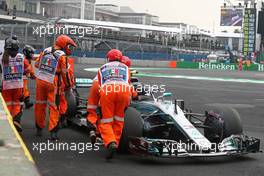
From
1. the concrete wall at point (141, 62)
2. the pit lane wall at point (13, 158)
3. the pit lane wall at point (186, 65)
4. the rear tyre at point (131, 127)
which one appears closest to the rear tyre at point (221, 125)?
the rear tyre at point (131, 127)

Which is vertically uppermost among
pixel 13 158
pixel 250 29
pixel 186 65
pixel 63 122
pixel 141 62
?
pixel 250 29

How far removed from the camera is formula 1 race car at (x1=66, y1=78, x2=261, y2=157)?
22.0 ft

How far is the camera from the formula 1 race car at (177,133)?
6.69 m

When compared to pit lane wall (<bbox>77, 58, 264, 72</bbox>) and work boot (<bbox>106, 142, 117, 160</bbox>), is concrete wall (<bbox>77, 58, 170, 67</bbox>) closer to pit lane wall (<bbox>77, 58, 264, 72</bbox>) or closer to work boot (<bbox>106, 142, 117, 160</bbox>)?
pit lane wall (<bbox>77, 58, 264, 72</bbox>)

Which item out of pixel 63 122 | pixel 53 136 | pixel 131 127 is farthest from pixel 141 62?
pixel 131 127

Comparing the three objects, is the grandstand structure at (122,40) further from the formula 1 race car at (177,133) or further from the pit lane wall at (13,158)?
the pit lane wall at (13,158)

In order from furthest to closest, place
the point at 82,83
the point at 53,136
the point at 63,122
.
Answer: the point at 82,83, the point at 63,122, the point at 53,136

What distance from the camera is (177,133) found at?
727 centimetres

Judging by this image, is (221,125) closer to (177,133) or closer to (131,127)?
(177,133)

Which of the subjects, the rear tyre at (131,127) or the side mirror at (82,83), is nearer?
the rear tyre at (131,127)

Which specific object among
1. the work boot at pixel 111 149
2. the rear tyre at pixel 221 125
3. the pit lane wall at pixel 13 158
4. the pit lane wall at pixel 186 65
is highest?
the pit lane wall at pixel 13 158

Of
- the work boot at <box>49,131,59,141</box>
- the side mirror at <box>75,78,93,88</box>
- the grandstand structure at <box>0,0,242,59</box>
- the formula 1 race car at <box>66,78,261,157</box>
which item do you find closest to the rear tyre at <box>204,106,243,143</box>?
the formula 1 race car at <box>66,78,261,157</box>

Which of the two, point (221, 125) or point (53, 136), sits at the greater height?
point (221, 125)

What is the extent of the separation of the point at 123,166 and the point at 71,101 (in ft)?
9.89
